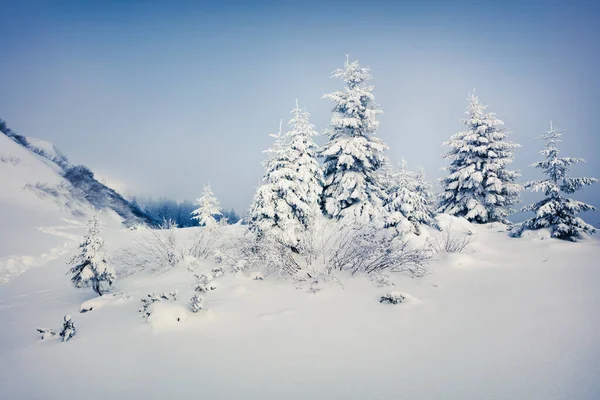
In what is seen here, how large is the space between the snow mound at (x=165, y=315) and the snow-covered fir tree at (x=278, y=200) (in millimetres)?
5969

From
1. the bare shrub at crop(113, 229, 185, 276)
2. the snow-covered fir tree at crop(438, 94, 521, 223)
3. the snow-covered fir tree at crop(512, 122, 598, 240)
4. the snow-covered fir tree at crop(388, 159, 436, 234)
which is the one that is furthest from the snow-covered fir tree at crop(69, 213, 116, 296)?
the snow-covered fir tree at crop(438, 94, 521, 223)

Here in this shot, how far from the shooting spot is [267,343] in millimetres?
4934

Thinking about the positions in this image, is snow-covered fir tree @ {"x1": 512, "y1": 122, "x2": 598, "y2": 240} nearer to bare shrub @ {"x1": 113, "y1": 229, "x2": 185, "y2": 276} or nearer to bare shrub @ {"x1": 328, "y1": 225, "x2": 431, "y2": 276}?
bare shrub @ {"x1": 328, "y1": 225, "x2": 431, "y2": 276}

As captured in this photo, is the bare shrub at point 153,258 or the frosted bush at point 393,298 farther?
the bare shrub at point 153,258

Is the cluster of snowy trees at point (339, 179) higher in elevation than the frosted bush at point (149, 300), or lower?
higher

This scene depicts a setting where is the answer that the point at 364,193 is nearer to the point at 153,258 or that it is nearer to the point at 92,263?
the point at 153,258

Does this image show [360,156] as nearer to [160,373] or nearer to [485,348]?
[485,348]

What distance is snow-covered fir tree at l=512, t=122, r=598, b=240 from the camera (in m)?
12.6

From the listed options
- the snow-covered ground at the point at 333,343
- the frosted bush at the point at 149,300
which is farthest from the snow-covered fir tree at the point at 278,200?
the frosted bush at the point at 149,300

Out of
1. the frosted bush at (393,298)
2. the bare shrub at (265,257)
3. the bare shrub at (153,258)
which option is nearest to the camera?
the frosted bush at (393,298)

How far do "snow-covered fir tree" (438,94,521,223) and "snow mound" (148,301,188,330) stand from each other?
20.6 meters

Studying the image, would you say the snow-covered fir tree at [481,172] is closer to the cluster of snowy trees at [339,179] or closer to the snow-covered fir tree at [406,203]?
the cluster of snowy trees at [339,179]

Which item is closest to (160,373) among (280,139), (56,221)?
(280,139)

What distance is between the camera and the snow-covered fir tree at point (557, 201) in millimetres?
12617
